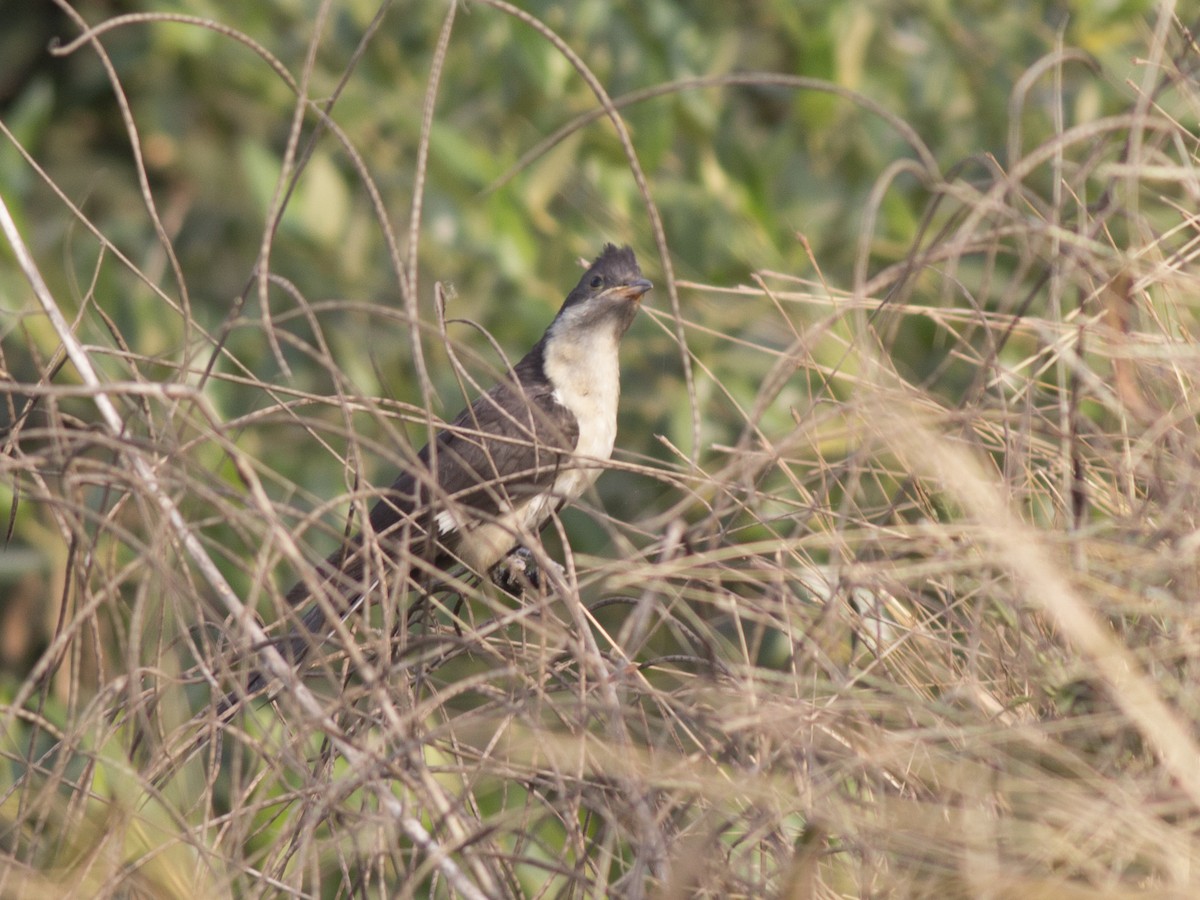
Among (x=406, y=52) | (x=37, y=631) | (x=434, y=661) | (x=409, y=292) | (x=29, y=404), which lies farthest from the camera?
(x=37, y=631)

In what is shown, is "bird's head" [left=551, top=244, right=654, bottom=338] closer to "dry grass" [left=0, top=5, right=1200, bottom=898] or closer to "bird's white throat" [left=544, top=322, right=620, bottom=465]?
"bird's white throat" [left=544, top=322, right=620, bottom=465]

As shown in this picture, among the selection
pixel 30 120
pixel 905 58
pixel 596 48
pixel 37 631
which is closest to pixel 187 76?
pixel 30 120

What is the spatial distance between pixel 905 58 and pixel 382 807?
4.50m

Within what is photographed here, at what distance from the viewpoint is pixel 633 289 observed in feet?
14.3

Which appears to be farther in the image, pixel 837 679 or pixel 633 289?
pixel 633 289

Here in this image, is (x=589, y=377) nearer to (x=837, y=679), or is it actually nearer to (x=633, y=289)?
(x=633, y=289)

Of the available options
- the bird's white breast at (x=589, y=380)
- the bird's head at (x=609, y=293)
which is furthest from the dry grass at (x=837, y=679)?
the bird's head at (x=609, y=293)

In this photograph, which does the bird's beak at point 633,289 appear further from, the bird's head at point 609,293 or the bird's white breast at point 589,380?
the bird's white breast at point 589,380

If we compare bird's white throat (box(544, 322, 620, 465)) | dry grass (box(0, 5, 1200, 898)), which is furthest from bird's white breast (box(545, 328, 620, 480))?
dry grass (box(0, 5, 1200, 898))

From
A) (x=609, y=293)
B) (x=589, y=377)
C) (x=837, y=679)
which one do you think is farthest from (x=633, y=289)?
(x=837, y=679)

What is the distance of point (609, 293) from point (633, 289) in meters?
0.11

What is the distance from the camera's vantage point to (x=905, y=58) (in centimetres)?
563

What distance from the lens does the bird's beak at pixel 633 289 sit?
437 centimetres

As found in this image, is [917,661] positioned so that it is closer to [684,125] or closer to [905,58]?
[684,125]
